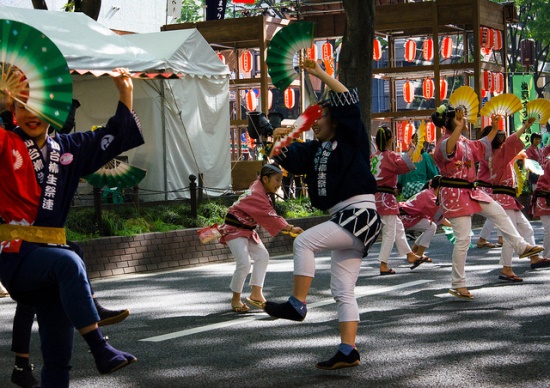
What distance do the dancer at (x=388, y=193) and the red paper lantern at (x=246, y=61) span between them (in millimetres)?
14793

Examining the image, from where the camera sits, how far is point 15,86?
16.7ft

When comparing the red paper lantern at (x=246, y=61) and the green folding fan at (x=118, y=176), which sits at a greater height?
the red paper lantern at (x=246, y=61)

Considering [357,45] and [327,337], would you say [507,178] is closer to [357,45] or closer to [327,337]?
[357,45]

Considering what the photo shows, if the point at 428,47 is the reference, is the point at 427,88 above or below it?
below

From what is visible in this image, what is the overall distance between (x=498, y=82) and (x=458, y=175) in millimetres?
19214

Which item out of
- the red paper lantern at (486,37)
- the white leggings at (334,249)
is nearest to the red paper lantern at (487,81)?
the red paper lantern at (486,37)

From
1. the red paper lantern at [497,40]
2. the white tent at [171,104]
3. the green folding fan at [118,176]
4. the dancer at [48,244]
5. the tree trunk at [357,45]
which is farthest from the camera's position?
the red paper lantern at [497,40]

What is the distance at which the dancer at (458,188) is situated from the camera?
10234 millimetres

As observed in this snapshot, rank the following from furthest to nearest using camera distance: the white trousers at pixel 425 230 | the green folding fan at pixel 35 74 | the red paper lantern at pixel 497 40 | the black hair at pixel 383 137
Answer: the red paper lantern at pixel 497 40
the white trousers at pixel 425 230
the black hair at pixel 383 137
the green folding fan at pixel 35 74

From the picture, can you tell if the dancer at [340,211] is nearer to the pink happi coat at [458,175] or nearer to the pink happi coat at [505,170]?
the pink happi coat at [458,175]

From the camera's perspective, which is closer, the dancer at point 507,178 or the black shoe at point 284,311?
the black shoe at point 284,311

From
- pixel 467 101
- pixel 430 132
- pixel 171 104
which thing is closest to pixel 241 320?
pixel 467 101

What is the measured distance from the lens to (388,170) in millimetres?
13141

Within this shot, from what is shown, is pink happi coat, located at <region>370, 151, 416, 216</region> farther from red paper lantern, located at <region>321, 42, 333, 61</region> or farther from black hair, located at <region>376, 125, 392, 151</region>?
red paper lantern, located at <region>321, 42, 333, 61</region>
